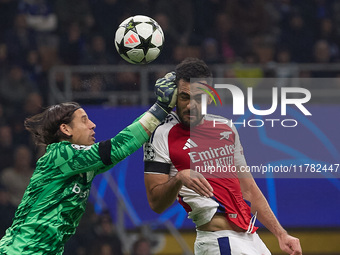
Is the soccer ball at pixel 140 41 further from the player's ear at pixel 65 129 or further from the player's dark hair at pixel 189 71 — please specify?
the player's ear at pixel 65 129

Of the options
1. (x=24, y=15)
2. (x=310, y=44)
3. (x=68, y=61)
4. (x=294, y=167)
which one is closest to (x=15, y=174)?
(x=68, y=61)

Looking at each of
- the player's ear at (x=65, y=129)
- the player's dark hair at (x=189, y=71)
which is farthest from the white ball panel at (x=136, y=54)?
the player's ear at (x=65, y=129)

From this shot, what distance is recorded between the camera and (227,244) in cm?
474

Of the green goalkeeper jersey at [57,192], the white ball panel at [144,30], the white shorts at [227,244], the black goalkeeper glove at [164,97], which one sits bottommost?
the white shorts at [227,244]

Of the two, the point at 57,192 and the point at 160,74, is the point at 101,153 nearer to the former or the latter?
the point at 57,192

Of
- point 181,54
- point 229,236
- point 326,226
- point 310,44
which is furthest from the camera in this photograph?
point 310,44

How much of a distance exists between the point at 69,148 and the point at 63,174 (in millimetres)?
167

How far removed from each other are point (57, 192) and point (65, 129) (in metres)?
0.44

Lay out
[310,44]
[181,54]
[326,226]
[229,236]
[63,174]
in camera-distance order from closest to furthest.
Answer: [63,174]
[229,236]
[326,226]
[181,54]
[310,44]

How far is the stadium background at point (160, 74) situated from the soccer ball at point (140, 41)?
3.79 m

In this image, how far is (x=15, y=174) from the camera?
9.33 m

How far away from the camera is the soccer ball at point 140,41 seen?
519 cm

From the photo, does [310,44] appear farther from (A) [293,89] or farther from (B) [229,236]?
(B) [229,236]

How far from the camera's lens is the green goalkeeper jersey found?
168 inches
